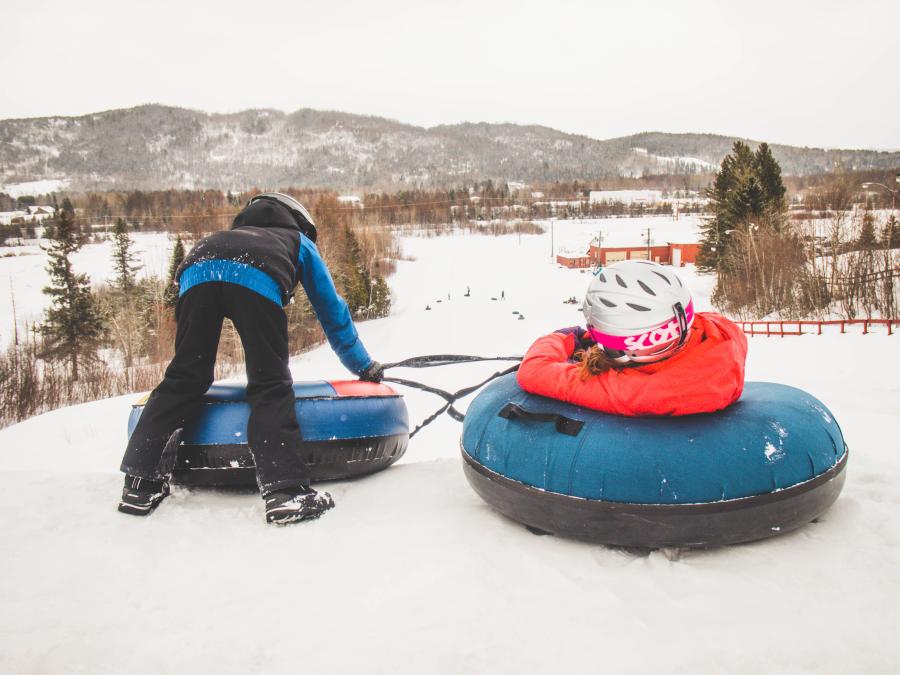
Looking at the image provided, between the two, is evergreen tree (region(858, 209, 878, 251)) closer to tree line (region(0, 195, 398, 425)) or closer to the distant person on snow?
the distant person on snow

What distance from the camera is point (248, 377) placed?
271cm

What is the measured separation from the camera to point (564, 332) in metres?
3.23

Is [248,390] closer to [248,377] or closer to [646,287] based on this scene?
[248,377]

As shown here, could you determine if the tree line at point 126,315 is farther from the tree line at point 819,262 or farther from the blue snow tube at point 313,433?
the tree line at point 819,262

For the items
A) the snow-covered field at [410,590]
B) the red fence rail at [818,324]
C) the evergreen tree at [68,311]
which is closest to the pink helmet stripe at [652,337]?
the snow-covered field at [410,590]

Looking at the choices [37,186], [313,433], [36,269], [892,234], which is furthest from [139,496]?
[37,186]

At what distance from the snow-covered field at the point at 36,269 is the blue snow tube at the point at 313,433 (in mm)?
45929

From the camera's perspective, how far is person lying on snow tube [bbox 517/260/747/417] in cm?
241

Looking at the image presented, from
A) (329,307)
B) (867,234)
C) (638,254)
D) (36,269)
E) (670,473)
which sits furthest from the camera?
(36,269)

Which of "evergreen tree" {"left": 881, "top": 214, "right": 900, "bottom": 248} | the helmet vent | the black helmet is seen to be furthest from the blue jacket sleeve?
"evergreen tree" {"left": 881, "top": 214, "right": 900, "bottom": 248}

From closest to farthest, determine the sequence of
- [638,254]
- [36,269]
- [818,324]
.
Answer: [818,324], [638,254], [36,269]

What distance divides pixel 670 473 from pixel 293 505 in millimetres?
1719

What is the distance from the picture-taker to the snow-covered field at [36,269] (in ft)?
166

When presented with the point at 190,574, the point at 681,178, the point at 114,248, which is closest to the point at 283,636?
the point at 190,574
